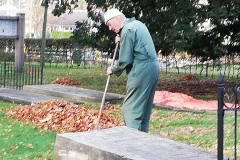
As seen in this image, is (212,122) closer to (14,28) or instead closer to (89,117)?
(89,117)

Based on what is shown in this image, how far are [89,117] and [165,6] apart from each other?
6.55 metres

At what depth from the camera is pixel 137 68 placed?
23.2 feet

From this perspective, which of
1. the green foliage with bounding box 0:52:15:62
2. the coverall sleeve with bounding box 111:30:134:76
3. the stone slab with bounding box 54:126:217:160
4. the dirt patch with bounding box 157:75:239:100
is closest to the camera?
the stone slab with bounding box 54:126:217:160

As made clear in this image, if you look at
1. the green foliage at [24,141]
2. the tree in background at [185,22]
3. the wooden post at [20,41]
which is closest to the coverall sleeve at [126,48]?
the green foliage at [24,141]

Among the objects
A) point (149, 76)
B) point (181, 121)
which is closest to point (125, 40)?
point (149, 76)

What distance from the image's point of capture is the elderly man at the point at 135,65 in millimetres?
6984

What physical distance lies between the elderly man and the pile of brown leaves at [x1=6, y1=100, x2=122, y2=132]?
2.20 m

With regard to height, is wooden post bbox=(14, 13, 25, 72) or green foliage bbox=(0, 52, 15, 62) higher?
wooden post bbox=(14, 13, 25, 72)

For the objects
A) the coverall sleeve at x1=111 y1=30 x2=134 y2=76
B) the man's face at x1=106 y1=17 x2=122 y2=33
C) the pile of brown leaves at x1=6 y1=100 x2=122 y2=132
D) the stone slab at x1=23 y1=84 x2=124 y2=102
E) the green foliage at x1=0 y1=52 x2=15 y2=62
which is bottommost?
the pile of brown leaves at x1=6 y1=100 x2=122 y2=132

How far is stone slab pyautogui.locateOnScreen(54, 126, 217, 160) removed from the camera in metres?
5.43

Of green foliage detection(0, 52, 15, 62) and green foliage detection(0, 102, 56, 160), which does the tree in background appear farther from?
green foliage detection(0, 52, 15, 62)

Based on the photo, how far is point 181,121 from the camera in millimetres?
10742

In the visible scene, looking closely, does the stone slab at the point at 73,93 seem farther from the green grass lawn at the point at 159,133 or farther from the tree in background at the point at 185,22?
the tree in background at the point at 185,22

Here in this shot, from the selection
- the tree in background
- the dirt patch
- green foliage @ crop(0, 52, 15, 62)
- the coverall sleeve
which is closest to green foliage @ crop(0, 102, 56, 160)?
the coverall sleeve
